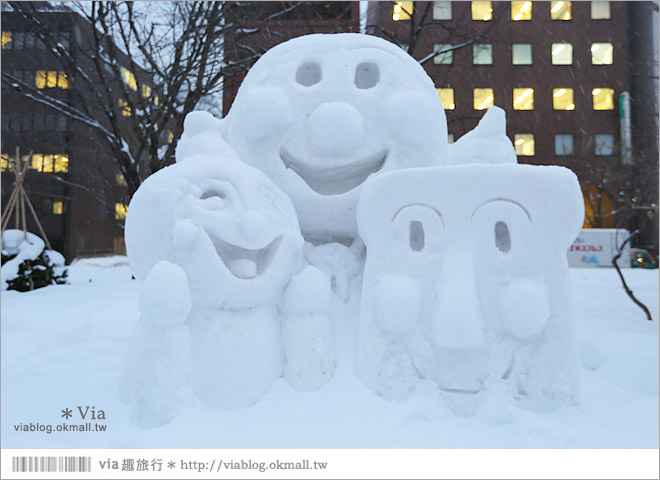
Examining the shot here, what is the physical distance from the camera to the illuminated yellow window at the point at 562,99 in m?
15.7

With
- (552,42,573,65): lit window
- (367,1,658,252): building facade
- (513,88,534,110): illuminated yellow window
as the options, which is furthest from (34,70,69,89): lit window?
(552,42,573,65): lit window

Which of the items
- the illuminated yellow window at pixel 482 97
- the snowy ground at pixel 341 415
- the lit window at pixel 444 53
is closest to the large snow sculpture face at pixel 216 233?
the snowy ground at pixel 341 415

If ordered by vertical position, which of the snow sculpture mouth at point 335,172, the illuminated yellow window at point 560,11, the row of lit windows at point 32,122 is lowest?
the snow sculpture mouth at point 335,172

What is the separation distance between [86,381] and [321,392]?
1409 mm

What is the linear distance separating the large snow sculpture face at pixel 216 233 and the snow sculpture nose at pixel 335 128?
45 cm

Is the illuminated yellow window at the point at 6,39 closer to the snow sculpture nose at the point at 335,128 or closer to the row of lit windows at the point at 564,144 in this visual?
the snow sculpture nose at the point at 335,128

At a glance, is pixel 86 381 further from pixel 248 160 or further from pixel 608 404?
pixel 608 404

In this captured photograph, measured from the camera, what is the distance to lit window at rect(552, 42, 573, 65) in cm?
1525

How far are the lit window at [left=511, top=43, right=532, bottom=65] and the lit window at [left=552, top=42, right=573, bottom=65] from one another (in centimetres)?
77

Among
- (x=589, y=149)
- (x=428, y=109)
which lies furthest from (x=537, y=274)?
(x=589, y=149)

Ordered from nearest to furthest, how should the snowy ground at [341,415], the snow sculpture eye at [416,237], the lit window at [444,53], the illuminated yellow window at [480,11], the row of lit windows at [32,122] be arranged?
→ 1. the snowy ground at [341,415]
2. the snow sculpture eye at [416,237]
3. the lit window at [444,53]
4. the illuminated yellow window at [480,11]
5. the row of lit windows at [32,122]

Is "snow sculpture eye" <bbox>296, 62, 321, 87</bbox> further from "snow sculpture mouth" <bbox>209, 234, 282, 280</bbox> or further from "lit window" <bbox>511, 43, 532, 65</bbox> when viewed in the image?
"lit window" <bbox>511, 43, 532, 65</bbox>

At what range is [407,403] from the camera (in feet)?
7.23

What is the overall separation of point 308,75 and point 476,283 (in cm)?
162
